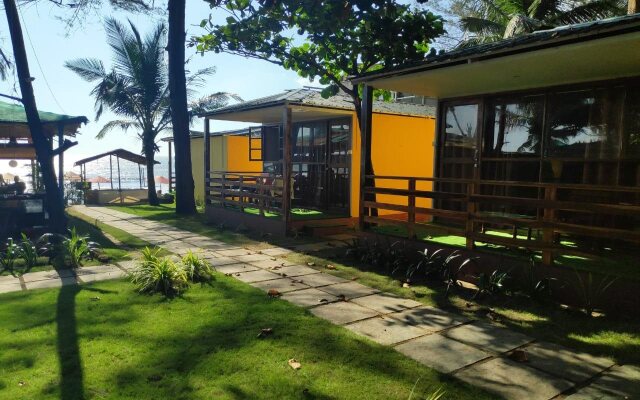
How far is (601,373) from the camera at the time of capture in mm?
3400

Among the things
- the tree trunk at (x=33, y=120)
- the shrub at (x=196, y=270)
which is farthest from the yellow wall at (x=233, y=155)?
the shrub at (x=196, y=270)

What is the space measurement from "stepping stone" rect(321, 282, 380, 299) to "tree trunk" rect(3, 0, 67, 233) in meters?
6.40

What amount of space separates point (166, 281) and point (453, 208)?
6059 mm

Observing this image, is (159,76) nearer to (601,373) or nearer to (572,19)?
(572,19)

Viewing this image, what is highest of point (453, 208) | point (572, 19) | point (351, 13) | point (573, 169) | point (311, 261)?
point (572, 19)

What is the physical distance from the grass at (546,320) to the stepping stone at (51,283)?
3670mm

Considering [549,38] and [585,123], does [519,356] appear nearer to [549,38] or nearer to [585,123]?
[549,38]

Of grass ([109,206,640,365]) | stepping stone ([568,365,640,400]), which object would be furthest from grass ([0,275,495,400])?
grass ([109,206,640,365])

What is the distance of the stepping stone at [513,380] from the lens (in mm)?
3080

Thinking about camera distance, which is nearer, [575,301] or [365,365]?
[365,365]

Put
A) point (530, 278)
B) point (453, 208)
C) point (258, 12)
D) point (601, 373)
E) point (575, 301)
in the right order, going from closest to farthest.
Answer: point (601, 373) < point (575, 301) < point (530, 278) < point (258, 12) < point (453, 208)

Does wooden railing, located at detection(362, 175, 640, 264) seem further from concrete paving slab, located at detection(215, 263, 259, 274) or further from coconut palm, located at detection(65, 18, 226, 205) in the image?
coconut palm, located at detection(65, 18, 226, 205)

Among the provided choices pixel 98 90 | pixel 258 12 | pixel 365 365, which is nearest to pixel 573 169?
pixel 365 365

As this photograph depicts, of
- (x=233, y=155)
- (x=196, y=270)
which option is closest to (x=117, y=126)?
(x=233, y=155)
